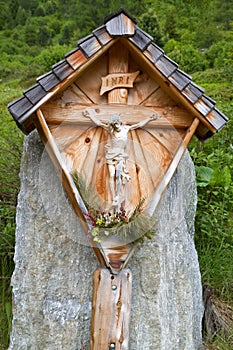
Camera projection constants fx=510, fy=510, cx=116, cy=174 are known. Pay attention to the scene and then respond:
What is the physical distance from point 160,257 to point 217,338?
3.30ft

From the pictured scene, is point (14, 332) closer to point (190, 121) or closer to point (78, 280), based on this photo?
point (78, 280)

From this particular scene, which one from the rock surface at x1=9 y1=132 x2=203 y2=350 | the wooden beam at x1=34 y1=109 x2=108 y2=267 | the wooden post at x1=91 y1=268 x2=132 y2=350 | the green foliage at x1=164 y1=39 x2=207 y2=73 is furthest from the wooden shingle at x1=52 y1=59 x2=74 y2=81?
the green foliage at x1=164 y1=39 x2=207 y2=73

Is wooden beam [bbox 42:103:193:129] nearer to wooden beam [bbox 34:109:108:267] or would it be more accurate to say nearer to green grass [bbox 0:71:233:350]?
wooden beam [bbox 34:109:108:267]

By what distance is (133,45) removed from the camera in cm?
253

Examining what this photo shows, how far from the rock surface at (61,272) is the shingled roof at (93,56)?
471mm

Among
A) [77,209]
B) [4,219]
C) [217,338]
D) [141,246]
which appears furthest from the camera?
[4,219]

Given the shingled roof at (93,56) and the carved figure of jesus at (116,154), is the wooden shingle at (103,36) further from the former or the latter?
the carved figure of jesus at (116,154)

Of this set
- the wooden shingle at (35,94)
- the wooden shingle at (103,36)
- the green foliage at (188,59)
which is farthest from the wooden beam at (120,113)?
the green foliage at (188,59)

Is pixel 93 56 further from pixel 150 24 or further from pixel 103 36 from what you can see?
pixel 150 24

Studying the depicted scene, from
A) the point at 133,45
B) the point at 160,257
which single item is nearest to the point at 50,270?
the point at 160,257

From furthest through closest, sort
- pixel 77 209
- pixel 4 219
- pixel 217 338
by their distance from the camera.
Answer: pixel 4 219 < pixel 217 338 < pixel 77 209

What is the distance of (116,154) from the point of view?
2.63 meters

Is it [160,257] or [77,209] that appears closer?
[77,209]

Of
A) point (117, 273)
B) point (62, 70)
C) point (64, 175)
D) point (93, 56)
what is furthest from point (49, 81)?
point (117, 273)
